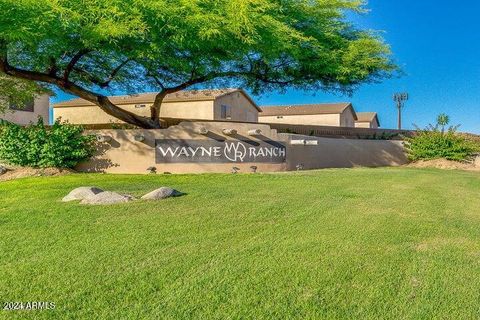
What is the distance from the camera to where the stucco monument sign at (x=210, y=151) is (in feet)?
54.0

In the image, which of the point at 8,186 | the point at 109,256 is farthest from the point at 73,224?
the point at 8,186

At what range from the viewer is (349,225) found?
23.1 ft

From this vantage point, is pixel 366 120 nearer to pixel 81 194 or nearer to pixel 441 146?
pixel 441 146

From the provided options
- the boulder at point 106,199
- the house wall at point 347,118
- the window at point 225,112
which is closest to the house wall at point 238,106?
the window at point 225,112

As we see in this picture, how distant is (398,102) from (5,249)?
5474 centimetres

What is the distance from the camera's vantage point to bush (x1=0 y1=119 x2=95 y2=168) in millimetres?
15922

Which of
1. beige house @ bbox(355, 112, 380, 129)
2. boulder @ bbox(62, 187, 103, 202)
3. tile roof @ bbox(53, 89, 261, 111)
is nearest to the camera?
boulder @ bbox(62, 187, 103, 202)

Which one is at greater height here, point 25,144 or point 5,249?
point 25,144

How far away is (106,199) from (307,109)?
43169 mm

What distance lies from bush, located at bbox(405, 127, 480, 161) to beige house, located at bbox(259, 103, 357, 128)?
22.6 m

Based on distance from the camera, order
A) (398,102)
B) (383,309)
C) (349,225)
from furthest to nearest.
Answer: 1. (398,102)
2. (349,225)
3. (383,309)

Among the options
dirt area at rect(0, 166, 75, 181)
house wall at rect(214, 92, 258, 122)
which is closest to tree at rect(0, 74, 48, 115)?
dirt area at rect(0, 166, 75, 181)

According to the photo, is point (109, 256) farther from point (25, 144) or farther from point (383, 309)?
point (25, 144)

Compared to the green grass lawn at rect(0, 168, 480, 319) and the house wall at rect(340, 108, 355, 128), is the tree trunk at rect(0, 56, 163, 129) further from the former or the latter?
the house wall at rect(340, 108, 355, 128)
